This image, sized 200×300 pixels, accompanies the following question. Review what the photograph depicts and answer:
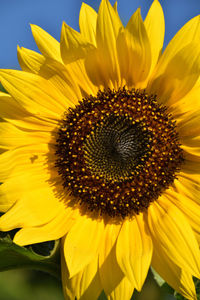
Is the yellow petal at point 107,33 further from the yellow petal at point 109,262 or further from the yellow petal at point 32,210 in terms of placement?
the yellow petal at point 109,262

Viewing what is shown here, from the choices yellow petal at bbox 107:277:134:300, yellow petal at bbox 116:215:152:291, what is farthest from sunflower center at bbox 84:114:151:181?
yellow petal at bbox 107:277:134:300

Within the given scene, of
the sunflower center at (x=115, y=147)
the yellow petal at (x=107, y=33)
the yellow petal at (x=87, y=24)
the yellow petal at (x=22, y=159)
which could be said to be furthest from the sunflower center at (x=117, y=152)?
the yellow petal at (x=87, y=24)

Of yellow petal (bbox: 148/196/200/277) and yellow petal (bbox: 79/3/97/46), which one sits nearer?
yellow petal (bbox: 148/196/200/277)

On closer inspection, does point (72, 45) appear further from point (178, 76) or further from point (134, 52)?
point (178, 76)

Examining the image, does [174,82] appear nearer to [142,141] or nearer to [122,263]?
[142,141]

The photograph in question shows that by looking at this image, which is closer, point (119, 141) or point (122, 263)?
point (122, 263)

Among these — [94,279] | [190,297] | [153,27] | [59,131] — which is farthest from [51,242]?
[153,27]

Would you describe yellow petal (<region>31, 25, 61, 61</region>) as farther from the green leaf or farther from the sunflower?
the green leaf

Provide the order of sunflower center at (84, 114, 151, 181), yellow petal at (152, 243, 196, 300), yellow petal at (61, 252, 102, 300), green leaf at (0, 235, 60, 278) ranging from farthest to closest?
sunflower center at (84, 114, 151, 181), yellow petal at (61, 252, 102, 300), yellow petal at (152, 243, 196, 300), green leaf at (0, 235, 60, 278)
